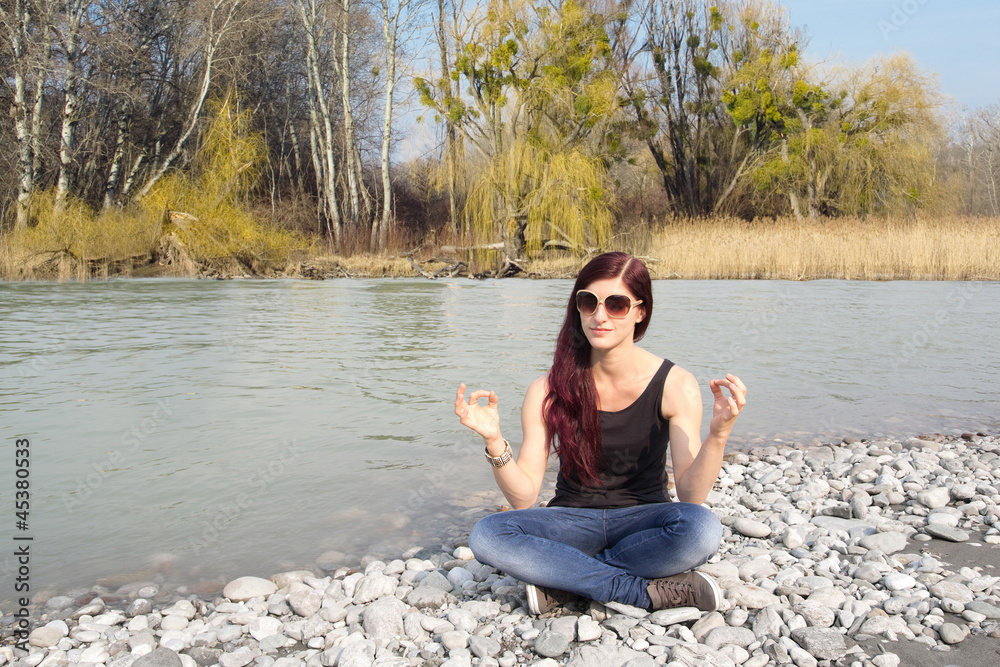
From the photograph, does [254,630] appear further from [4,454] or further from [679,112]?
[679,112]

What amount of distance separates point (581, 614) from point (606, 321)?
3.44 feet

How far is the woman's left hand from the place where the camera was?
8.57ft

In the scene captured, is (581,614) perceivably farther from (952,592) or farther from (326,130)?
(326,130)

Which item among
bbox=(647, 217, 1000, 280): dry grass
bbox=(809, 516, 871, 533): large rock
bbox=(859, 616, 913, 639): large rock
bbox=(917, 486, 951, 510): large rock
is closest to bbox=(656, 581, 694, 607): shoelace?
bbox=(859, 616, 913, 639): large rock

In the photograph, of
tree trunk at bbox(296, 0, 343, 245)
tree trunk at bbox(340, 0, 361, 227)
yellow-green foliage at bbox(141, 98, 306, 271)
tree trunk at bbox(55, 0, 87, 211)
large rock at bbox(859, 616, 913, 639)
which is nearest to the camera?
large rock at bbox(859, 616, 913, 639)

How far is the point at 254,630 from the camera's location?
9.34 feet

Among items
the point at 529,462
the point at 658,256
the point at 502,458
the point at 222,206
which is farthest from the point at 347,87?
the point at 502,458

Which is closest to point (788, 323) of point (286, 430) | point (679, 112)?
point (286, 430)

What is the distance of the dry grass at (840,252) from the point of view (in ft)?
63.9

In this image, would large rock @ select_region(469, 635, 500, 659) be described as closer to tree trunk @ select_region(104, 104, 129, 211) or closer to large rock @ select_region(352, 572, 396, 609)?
large rock @ select_region(352, 572, 396, 609)

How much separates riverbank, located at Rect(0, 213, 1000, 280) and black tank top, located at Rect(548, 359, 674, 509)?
19.2m

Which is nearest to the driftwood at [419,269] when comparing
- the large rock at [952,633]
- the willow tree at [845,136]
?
the willow tree at [845,136]

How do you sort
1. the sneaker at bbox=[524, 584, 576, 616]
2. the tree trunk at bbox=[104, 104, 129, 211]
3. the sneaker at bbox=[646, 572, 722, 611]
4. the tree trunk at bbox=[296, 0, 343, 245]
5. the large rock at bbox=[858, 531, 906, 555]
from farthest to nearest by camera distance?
the tree trunk at bbox=[296, 0, 343, 245] < the tree trunk at bbox=[104, 104, 129, 211] < the large rock at bbox=[858, 531, 906, 555] < the sneaker at bbox=[524, 584, 576, 616] < the sneaker at bbox=[646, 572, 722, 611]

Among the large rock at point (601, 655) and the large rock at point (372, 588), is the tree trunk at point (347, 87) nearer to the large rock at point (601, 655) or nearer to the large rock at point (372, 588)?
the large rock at point (372, 588)
